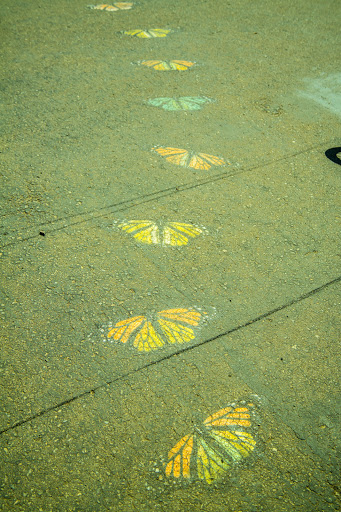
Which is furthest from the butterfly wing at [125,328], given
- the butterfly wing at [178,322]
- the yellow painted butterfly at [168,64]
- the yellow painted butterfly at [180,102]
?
the yellow painted butterfly at [168,64]

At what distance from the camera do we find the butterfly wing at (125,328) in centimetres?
301

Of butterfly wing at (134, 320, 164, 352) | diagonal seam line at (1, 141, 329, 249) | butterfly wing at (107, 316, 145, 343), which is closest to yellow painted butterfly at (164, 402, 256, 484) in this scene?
butterfly wing at (134, 320, 164, 352)

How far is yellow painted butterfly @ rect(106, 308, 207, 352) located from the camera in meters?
3.00

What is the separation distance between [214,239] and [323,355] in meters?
1.24

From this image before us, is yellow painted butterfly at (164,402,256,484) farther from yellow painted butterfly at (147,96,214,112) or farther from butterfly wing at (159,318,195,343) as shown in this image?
yellow painted butterfly at (147,96,214,112)

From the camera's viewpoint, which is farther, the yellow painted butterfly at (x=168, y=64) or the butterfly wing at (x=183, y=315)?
the yellow painted butterfly at (x=168, y=64)

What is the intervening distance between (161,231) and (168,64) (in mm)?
3464

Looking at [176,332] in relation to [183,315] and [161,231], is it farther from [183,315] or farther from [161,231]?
[161,231]

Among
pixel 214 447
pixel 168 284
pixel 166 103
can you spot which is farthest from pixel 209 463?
pixel 166 103

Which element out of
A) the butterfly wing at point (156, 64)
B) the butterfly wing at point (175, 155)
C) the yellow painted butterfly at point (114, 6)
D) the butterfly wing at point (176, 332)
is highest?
the yellow painted butterfly at point (114, 6)

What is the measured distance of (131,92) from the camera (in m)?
5.73

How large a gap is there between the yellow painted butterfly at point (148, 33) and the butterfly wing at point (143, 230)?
4.37 m

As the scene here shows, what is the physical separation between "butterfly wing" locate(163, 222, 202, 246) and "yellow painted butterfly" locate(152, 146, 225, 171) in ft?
2.96

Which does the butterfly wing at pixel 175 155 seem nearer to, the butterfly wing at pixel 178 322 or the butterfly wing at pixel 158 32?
the butterfly wing at pixel 178 322
